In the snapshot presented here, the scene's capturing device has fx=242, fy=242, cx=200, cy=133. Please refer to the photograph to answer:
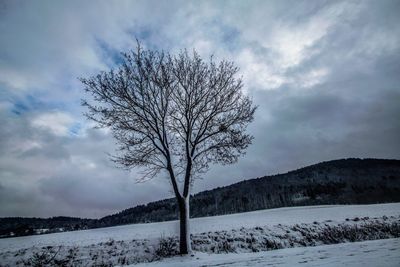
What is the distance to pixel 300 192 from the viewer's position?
→ 124500 millimetres

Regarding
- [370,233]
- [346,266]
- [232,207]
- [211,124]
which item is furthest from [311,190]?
[346,266]

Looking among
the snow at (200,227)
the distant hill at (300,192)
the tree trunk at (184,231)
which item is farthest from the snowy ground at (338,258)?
the distant hill at (300,192)

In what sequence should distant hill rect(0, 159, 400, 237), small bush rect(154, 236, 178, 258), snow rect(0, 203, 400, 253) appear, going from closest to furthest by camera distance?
small bush rect(154, 236, 178, 258), snow rect(0, 203, 400, 253), distant hill rect(0, 159, 400, 237)

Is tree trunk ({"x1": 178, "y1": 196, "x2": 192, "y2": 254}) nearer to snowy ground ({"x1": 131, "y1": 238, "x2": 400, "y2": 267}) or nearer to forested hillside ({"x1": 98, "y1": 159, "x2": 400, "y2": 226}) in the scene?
snowy ground ({"x1": 131, "y1": 238, "x2": 400, "y2": 267})

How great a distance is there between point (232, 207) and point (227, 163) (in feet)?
364

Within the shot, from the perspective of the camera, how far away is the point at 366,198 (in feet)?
342

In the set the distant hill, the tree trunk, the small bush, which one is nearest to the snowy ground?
the tree trunk

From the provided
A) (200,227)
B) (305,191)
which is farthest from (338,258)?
(305,191)

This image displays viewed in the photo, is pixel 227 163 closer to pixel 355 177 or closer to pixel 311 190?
pixel 311 190

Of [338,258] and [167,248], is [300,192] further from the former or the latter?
[338,258]

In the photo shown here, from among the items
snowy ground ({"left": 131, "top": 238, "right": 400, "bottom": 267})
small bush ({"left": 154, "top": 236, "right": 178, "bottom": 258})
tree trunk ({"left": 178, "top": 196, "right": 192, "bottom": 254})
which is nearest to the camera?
snowy ground ({"left": 131, "top": 238, "right": 400, "bottom": 267})

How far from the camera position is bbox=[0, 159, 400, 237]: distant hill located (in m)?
110

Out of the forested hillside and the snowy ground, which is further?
the forested hillside

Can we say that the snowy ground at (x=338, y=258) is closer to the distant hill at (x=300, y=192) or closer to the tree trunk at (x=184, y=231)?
the tree trunk at (x=184, y=231)
